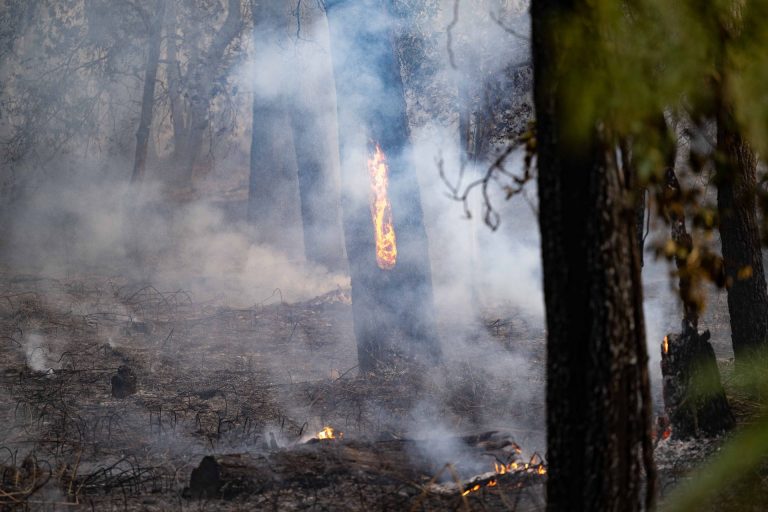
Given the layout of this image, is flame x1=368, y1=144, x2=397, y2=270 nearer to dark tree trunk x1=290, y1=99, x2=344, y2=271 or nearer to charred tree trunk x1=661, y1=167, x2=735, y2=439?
charred tree trunk x1=661, y1=167, x2=735, y2=439

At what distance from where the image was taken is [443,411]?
23.8 ft

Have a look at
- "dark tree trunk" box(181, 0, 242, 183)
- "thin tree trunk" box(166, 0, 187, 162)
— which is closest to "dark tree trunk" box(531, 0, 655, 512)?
"dark tree trunk" box(181, 0, 242, 183)

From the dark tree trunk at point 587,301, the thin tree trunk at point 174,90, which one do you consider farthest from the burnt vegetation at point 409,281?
the thin tree trunk at point 174,90

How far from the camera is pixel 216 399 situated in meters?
7.36

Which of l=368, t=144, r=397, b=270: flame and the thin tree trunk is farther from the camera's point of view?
the thin tree trunk

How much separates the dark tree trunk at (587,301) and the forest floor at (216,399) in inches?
58.5

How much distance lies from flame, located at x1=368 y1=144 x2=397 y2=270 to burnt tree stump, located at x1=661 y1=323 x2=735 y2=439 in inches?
146

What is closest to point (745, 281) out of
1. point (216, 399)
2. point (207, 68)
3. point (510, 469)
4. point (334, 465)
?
point (510, 469)

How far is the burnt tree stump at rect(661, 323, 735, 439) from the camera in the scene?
5375 millimetres

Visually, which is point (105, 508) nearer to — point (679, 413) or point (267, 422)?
point (267, 422)

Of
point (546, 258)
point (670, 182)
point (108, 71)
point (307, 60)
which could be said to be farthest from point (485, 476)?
point (307, 60)

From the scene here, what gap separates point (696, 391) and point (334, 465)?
8.75 feet

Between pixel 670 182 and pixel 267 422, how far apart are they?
4.14 meters

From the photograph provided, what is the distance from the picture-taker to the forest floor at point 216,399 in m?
4.75
